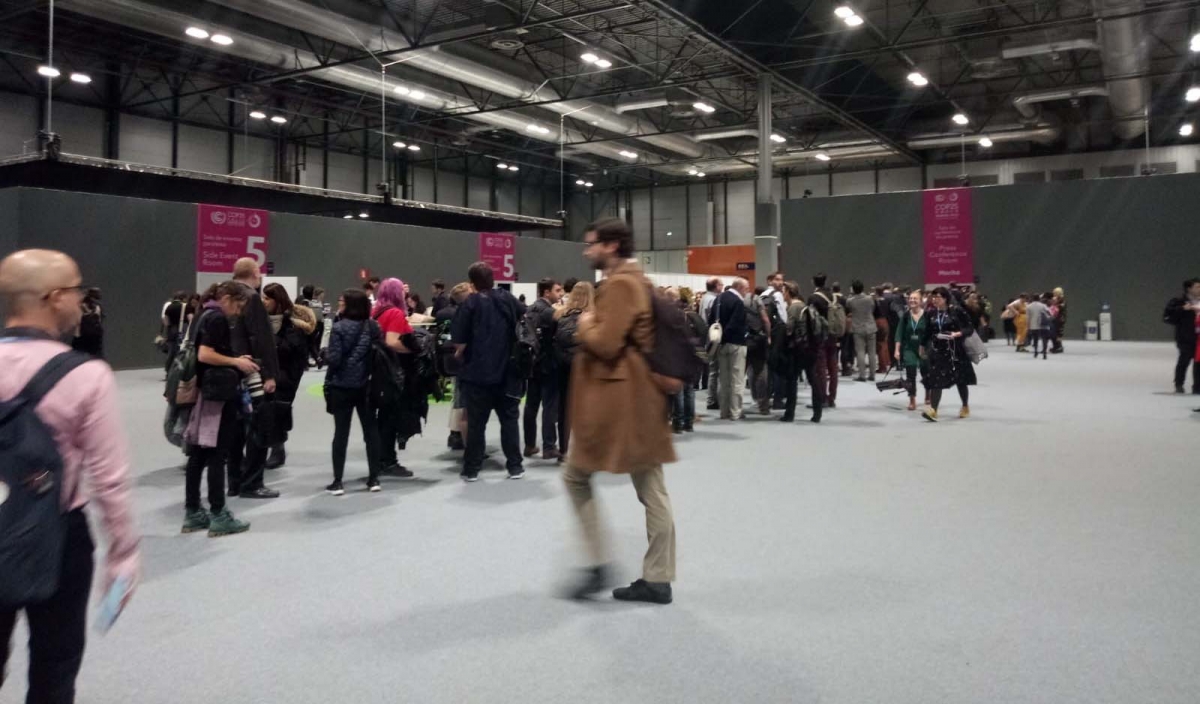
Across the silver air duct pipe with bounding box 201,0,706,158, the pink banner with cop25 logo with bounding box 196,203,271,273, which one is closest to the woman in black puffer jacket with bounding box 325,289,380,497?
the silver air duct pipe with bounding box 201,0,706,158

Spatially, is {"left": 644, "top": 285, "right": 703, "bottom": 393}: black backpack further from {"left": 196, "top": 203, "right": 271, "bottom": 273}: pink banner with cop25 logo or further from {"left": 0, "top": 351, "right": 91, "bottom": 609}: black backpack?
{"left": 196, "top": 203, "right": 271, "bottom": 273}: pink banner with cop25 logo

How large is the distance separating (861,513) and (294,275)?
47.8ft

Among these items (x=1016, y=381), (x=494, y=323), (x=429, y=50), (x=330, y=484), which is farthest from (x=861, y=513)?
(x=429, y=50)

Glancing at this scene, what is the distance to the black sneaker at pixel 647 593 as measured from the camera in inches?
131

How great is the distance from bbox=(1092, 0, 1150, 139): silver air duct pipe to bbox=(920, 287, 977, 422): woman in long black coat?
366 inches

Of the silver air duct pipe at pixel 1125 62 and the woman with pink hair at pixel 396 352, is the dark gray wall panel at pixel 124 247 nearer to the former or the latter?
the woman with pink hair at pixel 396 352

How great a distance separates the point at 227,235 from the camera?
15.6 metres

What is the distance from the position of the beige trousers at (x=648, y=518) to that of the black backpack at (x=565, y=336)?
213 cm

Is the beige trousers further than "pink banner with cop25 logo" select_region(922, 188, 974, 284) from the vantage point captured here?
No

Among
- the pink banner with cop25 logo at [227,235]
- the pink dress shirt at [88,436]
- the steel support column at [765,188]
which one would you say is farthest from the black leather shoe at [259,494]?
the steel support column at [765,188]

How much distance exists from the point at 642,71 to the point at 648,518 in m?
18.9

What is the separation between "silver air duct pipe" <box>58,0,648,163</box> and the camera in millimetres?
13164

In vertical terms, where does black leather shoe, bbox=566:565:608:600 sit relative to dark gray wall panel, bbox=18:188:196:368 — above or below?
below

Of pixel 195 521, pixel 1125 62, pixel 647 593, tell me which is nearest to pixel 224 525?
pixel 195 521
